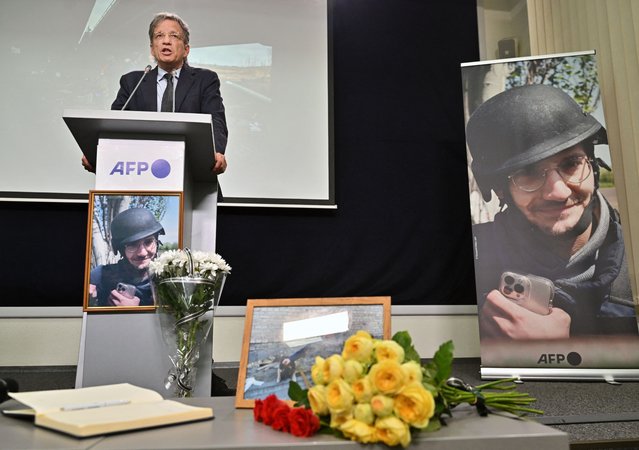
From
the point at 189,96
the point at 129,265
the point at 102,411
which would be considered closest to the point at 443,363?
the point at 102,411

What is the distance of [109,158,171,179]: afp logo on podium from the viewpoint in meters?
1.59

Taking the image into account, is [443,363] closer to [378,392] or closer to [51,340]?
[378,392]

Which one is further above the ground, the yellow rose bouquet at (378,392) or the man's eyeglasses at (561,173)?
the man's eyeglasses at (561,173)

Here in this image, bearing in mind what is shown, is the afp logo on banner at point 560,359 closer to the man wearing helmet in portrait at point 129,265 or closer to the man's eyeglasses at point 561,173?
the man's eyeglasses at point 561,173

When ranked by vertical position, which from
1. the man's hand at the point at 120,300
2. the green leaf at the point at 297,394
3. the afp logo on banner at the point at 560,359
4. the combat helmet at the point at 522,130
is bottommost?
the afp logo on banner at the point at 560,359

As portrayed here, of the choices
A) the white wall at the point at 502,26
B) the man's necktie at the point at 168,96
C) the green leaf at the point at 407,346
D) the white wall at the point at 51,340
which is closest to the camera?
the green leaf at the point at 407,346

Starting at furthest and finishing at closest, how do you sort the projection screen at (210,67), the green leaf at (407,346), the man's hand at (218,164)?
the projection screen at (210,67) < the man's hand at (218,164) < the green leaf at (407,346)

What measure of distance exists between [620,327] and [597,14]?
1878 mm

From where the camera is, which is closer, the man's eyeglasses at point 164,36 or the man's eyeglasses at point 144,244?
the man's eyeglasses at point 144,244

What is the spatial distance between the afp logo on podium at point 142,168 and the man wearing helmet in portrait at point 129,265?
118 millimetres

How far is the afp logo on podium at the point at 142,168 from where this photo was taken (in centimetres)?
159

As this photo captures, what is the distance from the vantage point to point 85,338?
1477 mm

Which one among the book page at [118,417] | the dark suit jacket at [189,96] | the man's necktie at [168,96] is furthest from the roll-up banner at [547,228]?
the book page at [118,417]

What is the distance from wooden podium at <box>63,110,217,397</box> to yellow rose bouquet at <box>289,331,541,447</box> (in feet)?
2.90
